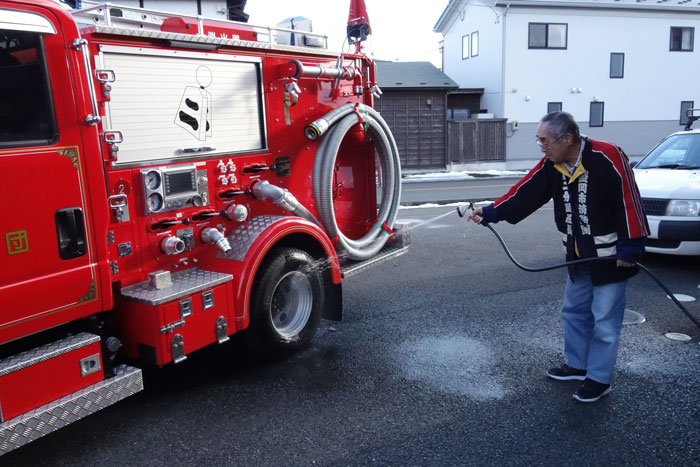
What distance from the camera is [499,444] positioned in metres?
3.49

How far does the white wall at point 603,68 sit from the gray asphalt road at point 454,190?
23.0ft

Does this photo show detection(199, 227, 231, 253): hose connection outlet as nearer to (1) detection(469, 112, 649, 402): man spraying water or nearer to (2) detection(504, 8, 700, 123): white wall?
(1) detection(469, 112, 649, 402): man spraying water

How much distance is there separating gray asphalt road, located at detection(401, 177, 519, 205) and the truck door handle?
11.1 metres

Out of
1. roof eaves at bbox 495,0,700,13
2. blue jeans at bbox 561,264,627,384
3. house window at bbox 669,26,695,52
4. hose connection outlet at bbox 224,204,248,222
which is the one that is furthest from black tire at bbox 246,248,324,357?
house window at bbox 669,26,695,52

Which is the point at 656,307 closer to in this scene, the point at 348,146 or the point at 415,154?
the point at 348,146

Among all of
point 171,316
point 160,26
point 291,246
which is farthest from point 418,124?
point 171,316

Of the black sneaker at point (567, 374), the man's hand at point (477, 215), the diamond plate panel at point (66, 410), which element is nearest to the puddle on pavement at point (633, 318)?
the black sneaker at point (567, 374)

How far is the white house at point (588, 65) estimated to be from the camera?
2561 centimetres

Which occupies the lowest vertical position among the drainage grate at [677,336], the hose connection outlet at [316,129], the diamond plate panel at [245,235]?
the drainage grate at [677,336]

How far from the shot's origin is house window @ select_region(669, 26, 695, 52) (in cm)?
2774

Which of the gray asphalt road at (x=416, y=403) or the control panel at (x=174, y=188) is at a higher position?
the control panel at (x=174, y=188)

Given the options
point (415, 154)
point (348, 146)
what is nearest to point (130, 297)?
point (348, 146)

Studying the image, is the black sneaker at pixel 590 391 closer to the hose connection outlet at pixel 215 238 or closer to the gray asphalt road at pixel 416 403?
the gray asphalt road at pixel 416 403

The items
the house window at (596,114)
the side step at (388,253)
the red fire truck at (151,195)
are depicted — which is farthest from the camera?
the house window at (596,114)
